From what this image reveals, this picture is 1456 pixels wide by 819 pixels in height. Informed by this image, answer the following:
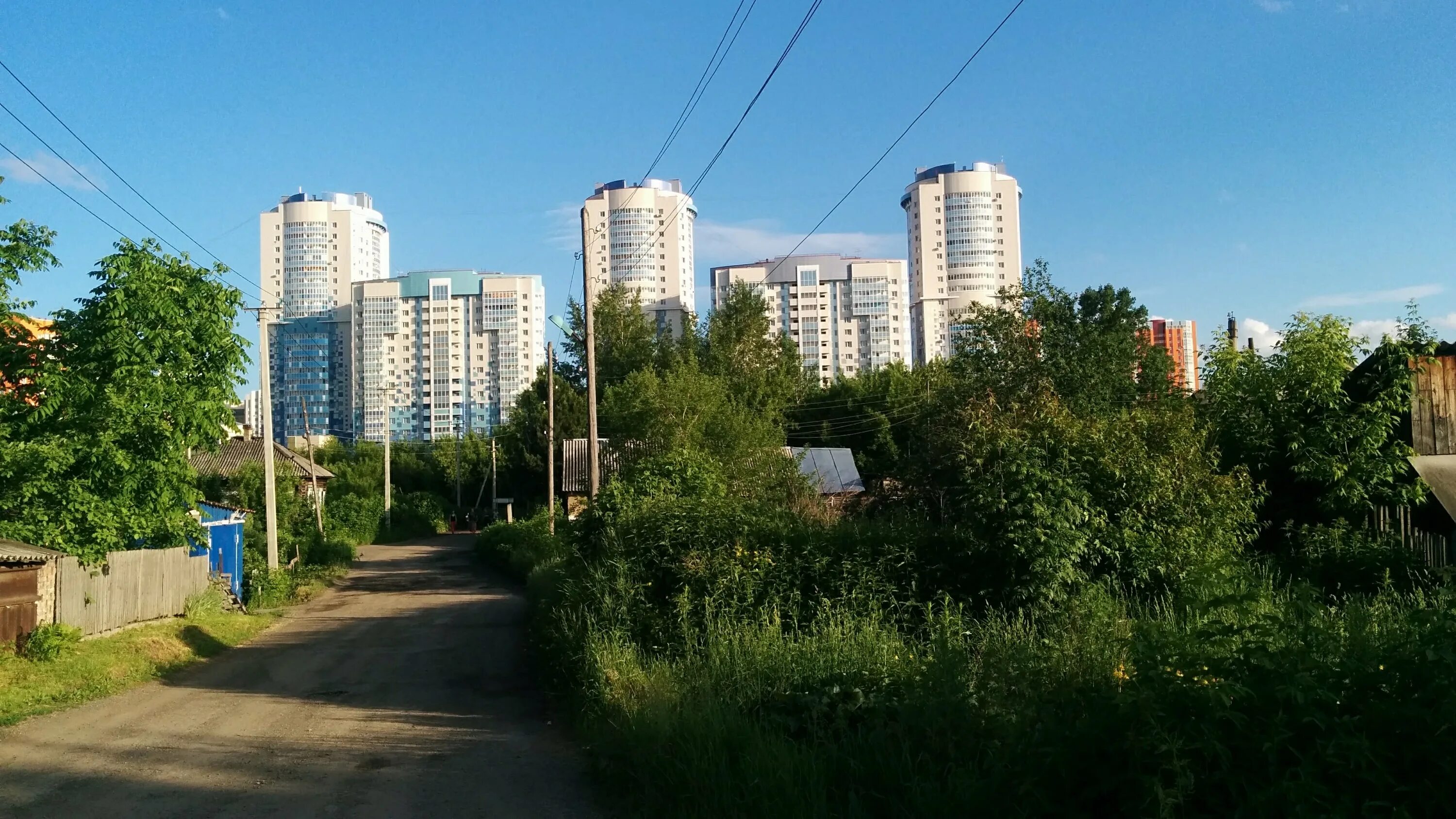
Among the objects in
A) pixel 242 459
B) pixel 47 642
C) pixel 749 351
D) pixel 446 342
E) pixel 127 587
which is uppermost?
pixel 446 342

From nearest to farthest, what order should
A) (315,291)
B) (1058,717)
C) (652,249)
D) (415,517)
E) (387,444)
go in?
1. (1058,717)
2. (387,444)
3. (415,517)
4. (652,249)
5. (315,291)

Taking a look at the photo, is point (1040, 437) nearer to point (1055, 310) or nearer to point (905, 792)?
point (905, 792)

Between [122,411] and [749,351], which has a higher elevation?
[749,351]

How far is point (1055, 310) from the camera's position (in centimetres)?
3153

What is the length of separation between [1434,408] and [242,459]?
4750 centimetres

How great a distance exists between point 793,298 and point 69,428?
234 ft

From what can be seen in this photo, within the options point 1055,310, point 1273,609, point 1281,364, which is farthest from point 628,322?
point 1273,609

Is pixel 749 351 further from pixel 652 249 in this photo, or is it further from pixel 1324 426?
pixel 1324 426

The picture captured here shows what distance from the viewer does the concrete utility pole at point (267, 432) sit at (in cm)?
2603

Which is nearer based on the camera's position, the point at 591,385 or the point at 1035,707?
the point at 1035,707

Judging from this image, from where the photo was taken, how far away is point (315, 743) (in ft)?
33.0

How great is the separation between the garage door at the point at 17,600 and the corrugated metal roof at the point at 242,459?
2955cm

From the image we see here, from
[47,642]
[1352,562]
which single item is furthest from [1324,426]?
[47,642]

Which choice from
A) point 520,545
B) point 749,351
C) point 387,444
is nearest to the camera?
point 520,545
